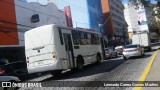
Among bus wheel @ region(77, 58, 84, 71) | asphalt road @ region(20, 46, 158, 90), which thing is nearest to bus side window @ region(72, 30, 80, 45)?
bus wheel @ region(77, 58, 84, 71)

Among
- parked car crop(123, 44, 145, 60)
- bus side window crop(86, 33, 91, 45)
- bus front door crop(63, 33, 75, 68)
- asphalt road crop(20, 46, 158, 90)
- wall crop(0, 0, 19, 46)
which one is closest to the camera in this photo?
asphalt road crop(20, 46, 158, 90)

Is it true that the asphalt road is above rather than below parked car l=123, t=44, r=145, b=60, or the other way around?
below

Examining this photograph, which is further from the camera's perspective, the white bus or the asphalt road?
the white bus

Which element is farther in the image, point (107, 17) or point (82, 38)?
point (107, 17)

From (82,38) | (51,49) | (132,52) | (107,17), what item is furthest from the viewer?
(107,17)

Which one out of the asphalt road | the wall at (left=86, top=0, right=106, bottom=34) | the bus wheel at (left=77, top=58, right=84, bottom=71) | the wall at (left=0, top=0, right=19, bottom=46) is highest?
the wall at (left=86, top=0, right=106, bottom=34)

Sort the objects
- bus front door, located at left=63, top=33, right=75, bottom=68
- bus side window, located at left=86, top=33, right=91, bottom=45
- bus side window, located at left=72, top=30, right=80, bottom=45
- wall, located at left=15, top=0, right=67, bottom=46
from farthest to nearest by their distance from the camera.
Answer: wall, located at left=15, top=0, right=67, bottom=46 < bus side window, located at left=86, top=33, right=91, bottom=45 < bus side window, located at left=72, top=30, right=80, bottom=45 < bus front door, located at left=63, top=33, right=75, bottom=68

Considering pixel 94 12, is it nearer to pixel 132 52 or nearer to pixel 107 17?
pixel 107 17

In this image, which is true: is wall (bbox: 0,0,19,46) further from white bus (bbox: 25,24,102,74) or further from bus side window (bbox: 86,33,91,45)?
white bus (bbox: 25,24,102,74)

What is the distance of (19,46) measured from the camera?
34844mm

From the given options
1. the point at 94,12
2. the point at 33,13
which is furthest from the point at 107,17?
the point at 33,13

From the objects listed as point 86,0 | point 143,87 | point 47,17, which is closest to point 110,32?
point 86,0

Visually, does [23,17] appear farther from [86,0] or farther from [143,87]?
[86,0]

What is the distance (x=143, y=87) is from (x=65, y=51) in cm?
775
